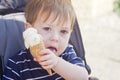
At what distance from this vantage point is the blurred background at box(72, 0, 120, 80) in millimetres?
5398

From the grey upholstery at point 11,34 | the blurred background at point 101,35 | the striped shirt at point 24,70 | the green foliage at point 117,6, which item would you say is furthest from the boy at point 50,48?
the green foliage at point 117,6

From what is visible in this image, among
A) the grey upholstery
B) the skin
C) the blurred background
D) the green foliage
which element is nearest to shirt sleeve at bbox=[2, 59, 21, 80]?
the grey upholstery

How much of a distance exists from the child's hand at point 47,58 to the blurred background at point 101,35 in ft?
9.75

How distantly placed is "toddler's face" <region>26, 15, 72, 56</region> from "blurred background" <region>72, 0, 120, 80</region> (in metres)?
2.83

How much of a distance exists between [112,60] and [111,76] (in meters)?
0.47

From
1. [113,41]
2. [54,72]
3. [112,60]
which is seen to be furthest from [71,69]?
[113,41]

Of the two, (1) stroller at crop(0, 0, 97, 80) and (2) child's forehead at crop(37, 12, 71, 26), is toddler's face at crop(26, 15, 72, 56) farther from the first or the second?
(1) stroller at crop(0, 0, 97, 80)

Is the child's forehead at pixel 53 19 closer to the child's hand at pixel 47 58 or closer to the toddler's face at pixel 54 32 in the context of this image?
the toddler's face at pixel 54 32

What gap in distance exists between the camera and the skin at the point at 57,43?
2182mm

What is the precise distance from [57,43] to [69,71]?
0.17 metres

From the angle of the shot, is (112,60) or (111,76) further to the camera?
(112,60)

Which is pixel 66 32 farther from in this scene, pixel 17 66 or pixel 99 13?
pixel 99 13

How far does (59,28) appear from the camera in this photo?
225 centimetres

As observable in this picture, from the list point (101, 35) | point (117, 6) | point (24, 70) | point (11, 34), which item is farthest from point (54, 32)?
point (117, 6)
